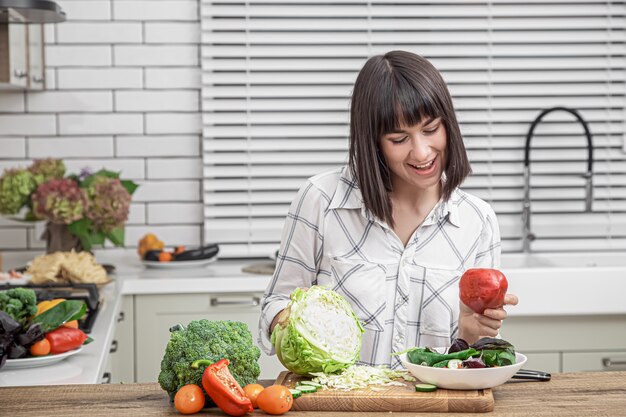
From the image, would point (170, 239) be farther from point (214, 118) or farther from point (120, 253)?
point (214, 118)

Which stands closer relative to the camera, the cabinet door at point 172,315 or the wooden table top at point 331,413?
the wooden table top at point 331,413

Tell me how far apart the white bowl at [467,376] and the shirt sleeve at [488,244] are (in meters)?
0.67

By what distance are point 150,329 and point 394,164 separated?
1835mm

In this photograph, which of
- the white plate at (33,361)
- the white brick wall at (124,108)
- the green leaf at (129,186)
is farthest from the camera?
the white brick wall at (124,108)

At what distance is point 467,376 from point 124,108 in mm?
2932

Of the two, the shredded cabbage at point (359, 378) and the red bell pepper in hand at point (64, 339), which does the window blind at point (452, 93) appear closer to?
the red bell pepper in hand at point (64, 339)

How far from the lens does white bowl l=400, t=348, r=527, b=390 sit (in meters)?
1.73

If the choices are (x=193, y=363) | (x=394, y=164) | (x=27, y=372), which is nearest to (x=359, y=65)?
(x=394, y=164)

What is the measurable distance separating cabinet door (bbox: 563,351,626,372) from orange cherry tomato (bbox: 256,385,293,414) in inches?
92.2

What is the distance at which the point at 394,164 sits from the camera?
2.22 m

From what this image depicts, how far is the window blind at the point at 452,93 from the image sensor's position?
4.33m

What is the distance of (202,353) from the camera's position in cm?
173

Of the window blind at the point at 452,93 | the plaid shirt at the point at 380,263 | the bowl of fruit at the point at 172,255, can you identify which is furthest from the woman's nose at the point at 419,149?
the window blind at the point at 452,93

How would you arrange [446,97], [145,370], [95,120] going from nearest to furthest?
[446,97] < [145,370] < [95,120]
